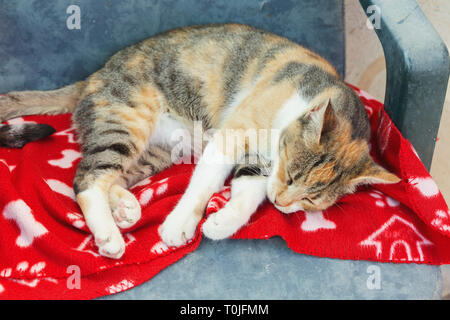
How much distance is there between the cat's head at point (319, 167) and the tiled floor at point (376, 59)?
87cm

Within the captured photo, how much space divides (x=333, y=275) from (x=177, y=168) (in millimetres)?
738

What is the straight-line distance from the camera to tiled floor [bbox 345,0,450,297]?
184 centimetres

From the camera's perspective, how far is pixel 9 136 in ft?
4.91

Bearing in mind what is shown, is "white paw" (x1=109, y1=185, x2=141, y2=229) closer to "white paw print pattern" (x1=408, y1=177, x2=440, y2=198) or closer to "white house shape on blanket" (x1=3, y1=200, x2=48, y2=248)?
"white house shape on blanket" (x1=3, y1=200, x2=48, y2=248)

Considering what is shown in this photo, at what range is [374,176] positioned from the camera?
121 cm

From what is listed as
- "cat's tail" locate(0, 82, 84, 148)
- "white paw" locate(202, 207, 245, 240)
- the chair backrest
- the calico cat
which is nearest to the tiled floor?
the chair backrest

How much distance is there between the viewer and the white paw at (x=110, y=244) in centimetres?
114

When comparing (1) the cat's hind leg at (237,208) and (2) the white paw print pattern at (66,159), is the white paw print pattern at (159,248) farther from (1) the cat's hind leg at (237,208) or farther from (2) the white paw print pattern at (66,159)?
(2) the white paw print pattern at (66,159)

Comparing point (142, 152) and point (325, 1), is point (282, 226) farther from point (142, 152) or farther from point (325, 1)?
point (325, 1)

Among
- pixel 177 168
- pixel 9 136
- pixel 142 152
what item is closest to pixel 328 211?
pixel 177 168

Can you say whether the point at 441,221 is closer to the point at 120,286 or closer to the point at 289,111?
the point at 289,111

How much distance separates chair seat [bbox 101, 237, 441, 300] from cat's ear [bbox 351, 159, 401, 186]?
0.83ft

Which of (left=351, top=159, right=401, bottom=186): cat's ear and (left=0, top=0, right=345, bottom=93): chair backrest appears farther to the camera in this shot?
(left=0, top=0, right=345, bottom=93): chair backrest

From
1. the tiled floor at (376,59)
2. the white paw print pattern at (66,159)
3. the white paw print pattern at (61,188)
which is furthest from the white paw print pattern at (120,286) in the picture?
the tiled floor at (376,59)
